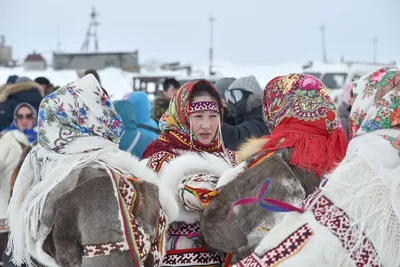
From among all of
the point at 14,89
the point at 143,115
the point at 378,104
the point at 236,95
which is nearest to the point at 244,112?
the point at 236,95

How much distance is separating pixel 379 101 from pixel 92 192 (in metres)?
1.06

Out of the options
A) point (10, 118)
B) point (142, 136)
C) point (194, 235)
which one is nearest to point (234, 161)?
point (194, 235)

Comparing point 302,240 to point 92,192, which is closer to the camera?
point 302,240

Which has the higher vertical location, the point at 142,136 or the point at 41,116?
the point at 41,116

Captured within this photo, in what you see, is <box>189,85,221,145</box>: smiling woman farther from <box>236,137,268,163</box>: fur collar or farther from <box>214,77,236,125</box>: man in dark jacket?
<box>214,77,236,125</box>: man in dark jacket

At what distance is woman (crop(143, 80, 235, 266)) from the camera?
8.71 ft

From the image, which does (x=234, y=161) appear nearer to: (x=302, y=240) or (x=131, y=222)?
(x=131, y=222)

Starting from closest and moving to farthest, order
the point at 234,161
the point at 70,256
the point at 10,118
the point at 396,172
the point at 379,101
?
the point at 396,172
the point at 379,101
the point at 70,256
the point at 234,161
the point at 10,118

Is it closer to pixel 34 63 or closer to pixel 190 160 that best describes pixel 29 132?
pixel 190 160

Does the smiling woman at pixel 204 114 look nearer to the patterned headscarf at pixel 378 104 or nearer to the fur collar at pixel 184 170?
the fur collar at pixel 184 170

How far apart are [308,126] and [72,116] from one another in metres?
0.99

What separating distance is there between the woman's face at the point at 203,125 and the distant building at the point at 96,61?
Result: 33.5m

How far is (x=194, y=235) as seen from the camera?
2811 millimetres

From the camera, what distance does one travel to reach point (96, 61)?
37812mm
